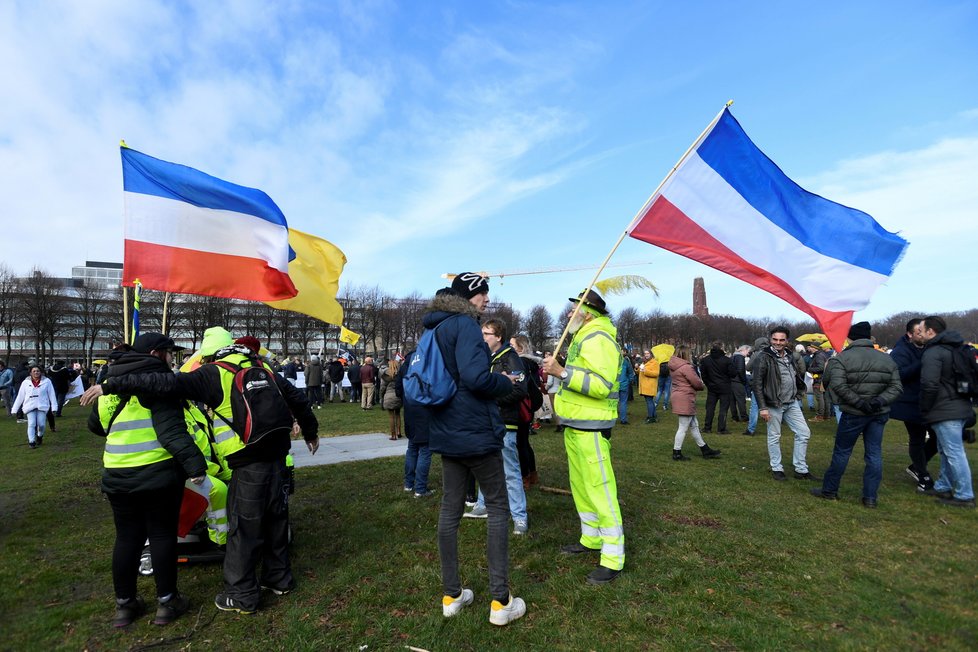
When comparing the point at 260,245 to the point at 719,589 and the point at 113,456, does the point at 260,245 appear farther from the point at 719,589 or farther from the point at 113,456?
the point at 719,589

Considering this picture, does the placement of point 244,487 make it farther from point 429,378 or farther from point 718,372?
point 718,372

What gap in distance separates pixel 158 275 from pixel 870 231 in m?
7.53

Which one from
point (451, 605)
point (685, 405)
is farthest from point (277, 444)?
point (685, 405)

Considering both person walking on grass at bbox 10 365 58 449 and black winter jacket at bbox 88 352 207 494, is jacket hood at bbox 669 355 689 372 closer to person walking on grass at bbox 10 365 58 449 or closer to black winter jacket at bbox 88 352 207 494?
black winter jacket at bbox 88 352 207 494

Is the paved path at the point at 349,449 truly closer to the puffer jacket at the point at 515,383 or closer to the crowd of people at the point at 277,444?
the crowd of people at the point at 277,444

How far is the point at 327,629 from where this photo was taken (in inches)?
141

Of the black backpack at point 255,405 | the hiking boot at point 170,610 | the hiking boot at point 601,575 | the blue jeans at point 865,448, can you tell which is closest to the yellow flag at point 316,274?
the black backpack at point 255,405

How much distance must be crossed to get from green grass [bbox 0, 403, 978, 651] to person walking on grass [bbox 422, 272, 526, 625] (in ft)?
0.81

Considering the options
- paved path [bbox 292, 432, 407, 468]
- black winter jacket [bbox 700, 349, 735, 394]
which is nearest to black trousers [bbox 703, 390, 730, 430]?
black winter jacket [bbox 700, 349, 735, 394]

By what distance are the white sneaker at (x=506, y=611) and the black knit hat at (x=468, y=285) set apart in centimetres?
223

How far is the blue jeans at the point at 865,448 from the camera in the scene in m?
6.27

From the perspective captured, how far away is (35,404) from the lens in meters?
11.5

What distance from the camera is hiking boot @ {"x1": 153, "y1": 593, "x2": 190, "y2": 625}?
12.0 ft

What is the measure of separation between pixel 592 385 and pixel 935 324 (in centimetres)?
570
